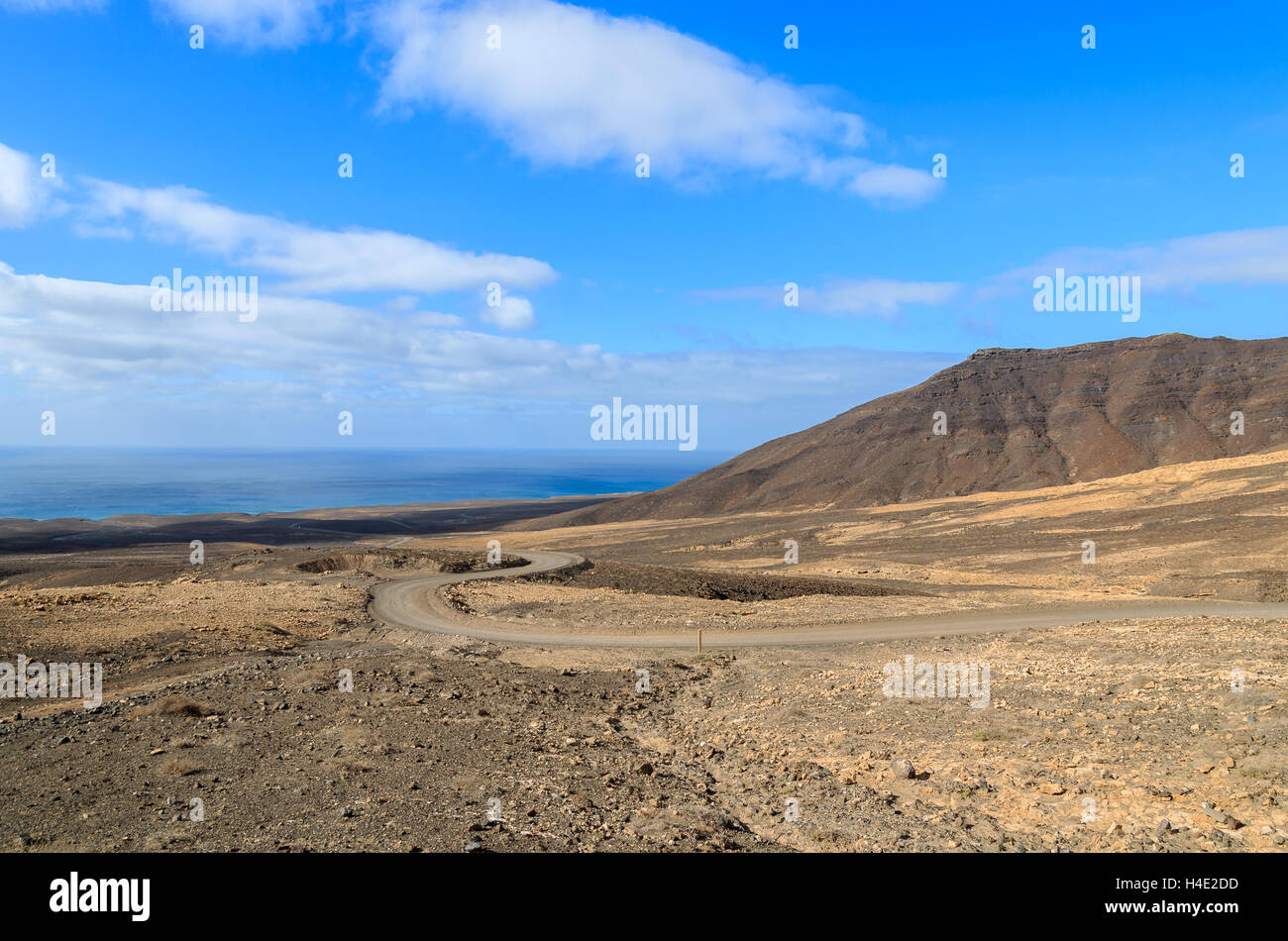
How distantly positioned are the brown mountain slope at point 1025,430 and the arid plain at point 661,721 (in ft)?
208

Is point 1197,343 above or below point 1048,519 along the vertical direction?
above

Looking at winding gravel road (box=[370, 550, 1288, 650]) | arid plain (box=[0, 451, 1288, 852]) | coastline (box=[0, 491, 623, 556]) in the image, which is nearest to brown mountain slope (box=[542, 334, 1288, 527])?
coastline (box=[0, 491, 623, 556])

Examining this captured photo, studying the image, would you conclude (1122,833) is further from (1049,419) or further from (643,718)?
(1049,419)

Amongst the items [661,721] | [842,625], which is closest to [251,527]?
[842,625]

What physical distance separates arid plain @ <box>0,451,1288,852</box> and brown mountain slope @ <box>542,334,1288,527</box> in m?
63.3

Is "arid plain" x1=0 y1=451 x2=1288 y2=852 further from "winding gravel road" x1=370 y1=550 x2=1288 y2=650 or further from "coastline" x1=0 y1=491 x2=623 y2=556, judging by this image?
"coastline" x1=0 y1=491 x2=623 y2=556

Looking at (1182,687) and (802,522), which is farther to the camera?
(802,522)

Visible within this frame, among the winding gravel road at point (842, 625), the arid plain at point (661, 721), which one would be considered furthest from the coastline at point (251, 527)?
the winding gravel road at point (842, 625)

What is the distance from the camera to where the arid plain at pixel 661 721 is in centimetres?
1004

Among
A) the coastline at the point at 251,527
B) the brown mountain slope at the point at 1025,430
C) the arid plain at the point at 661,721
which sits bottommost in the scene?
the coastline at the point at 251,527

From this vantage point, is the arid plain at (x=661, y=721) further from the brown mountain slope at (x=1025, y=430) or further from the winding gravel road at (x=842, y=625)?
the brown mountain slope at (x=1025, y=430)
